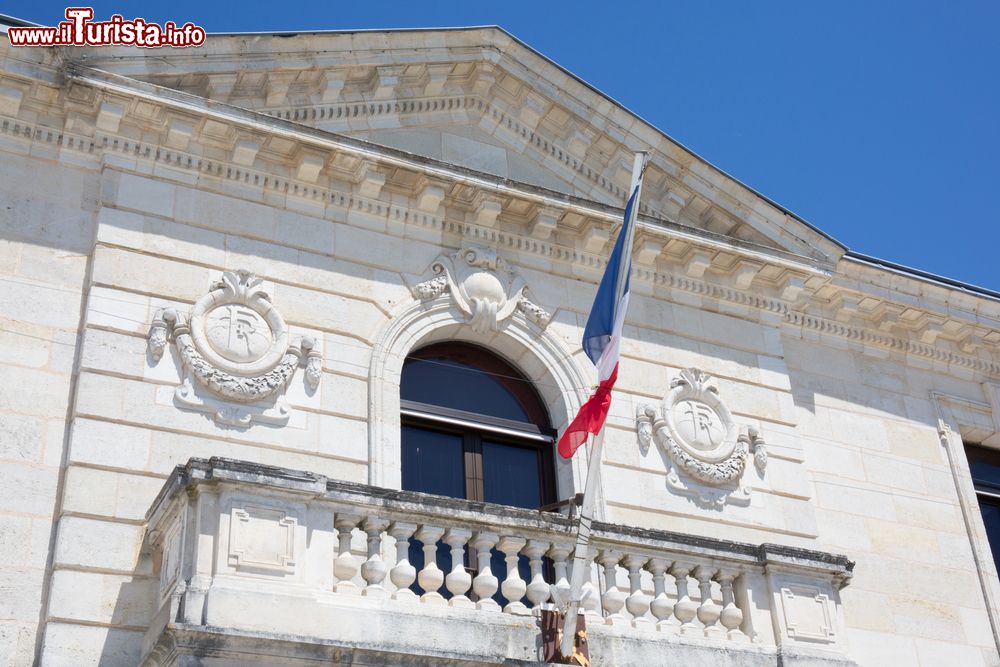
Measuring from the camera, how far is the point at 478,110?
50.5 feet

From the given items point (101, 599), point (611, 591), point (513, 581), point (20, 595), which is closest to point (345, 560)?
point (513, 581)

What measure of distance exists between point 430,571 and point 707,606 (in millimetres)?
2590

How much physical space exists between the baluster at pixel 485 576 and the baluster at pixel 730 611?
2.16 meters

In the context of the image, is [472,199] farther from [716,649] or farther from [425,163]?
[716,649]

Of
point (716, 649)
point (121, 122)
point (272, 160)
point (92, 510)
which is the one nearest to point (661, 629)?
point (716, 649)

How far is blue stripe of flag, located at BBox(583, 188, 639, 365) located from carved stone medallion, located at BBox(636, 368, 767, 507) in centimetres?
203

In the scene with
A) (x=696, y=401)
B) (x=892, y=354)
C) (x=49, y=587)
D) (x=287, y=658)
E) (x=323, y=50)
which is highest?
(x=323, y=50)

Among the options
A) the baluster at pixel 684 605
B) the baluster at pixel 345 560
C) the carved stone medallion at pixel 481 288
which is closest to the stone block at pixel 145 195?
the carved stone medallion at pixel 481 288

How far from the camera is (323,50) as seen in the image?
14.0 metres

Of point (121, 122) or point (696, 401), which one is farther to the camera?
point (696, 401)

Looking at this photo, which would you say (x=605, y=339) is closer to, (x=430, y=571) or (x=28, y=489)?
(x=430, y=571)

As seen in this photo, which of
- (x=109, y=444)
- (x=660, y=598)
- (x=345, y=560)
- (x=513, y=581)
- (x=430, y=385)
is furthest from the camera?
(x=430, y=385)

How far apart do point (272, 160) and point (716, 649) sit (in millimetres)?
6194

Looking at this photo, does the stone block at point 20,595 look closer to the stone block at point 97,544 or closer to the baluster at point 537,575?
the stone block at point 97,544
